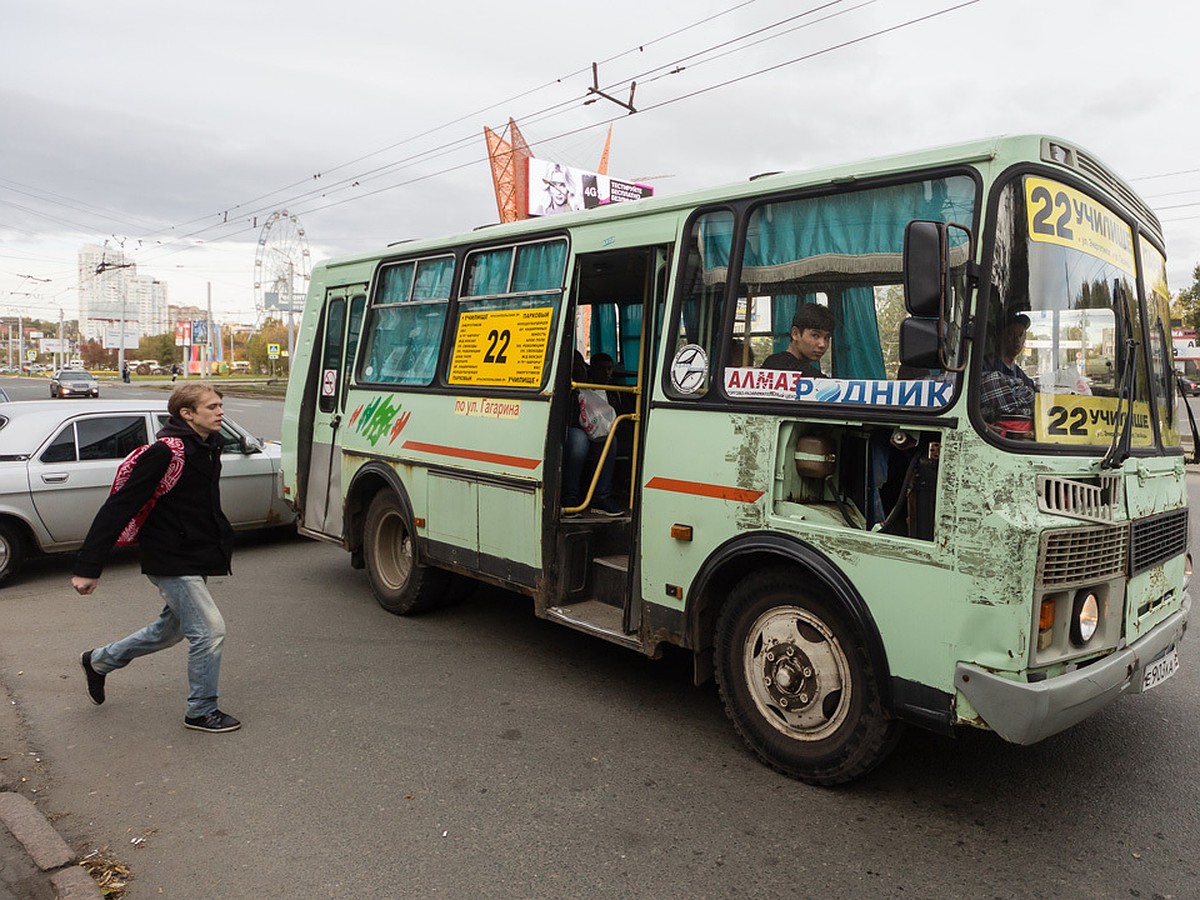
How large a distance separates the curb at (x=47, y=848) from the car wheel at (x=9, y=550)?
4565 millimetres

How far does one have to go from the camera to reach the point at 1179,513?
165 inches

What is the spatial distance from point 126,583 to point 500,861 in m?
5.79

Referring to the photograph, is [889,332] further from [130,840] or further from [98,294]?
[98,294]

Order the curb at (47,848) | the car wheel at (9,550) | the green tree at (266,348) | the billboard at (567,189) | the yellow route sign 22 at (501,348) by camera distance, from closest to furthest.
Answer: the curb at (47,848)
the yellow route sign 22 at (501,348)
the car wheel at (9,550)
the billboard at (567,189)
the green tree at (266,348)

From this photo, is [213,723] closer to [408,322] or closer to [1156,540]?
[408,322]

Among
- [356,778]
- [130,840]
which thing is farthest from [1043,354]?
[130,840]

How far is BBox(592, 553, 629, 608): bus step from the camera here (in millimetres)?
5129

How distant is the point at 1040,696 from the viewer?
316 cm

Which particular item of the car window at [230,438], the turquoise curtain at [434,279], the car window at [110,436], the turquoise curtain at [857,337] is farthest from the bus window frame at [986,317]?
the car window at [110,436]

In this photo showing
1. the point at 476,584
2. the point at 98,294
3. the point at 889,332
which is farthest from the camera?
the point at 98,294

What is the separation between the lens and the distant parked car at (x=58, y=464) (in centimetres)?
754

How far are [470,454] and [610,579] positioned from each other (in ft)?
4.40

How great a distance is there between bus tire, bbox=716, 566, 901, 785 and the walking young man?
2.64 meters

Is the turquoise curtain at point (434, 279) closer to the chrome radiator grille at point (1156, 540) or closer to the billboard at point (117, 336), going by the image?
the chrome radiator grille at point (1156, 540)
